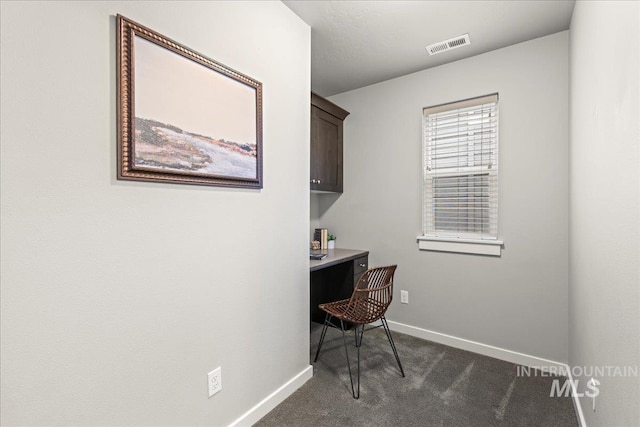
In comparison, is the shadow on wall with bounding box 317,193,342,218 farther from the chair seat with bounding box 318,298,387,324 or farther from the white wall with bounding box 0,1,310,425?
the white wall with bounding box 0,1,310,425

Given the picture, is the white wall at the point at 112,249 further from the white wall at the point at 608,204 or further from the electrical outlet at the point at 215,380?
the white wall at the point at 608,204

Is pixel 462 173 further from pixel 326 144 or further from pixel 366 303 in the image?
A: pixel 366 303

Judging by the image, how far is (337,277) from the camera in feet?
10.3

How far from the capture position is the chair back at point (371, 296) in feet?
6.98

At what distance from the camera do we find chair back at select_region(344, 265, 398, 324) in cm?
213

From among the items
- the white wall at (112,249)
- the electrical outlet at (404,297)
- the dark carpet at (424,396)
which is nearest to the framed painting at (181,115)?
the white wall at (112,249)

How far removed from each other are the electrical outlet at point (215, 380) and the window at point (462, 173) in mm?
2069

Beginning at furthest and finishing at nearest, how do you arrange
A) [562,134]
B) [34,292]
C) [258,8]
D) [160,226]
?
[562,134]
[258,8]
[160,226]
[34,292]

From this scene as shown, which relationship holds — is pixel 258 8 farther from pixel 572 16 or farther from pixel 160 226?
pixel 572 16

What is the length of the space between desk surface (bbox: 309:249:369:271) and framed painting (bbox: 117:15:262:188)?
970mm

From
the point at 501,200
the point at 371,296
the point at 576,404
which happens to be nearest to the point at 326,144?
the point at 371,296

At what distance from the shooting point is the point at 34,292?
0.96 m

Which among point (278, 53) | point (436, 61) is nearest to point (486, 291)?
point (436, 61)

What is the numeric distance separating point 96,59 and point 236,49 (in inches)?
28.6
